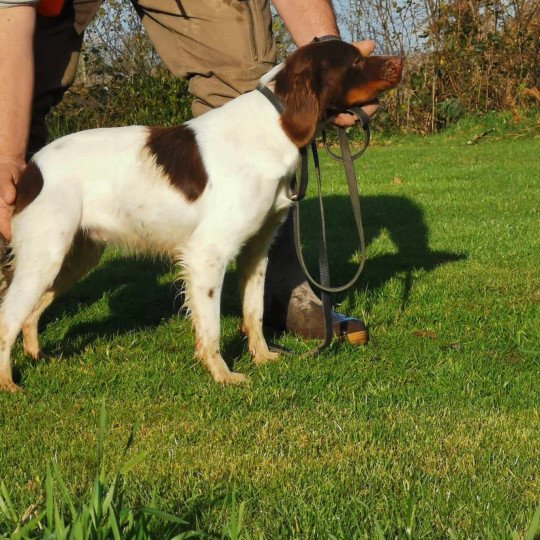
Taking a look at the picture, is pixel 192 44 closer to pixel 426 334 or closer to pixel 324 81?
pixel 324 81

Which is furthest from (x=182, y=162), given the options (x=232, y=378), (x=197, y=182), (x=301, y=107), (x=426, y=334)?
(x=426, y=334)

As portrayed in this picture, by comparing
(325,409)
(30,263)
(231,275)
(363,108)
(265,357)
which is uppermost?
(363,108)

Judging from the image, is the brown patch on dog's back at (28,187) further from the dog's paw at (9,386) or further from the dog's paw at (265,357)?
the dog's paw at (265,357)

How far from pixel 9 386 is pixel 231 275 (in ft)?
9.10

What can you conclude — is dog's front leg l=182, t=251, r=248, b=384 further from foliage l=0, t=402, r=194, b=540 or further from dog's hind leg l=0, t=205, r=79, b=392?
foliage l=0, t=402, r=194, b=540

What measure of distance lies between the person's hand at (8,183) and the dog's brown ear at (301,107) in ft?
3.98

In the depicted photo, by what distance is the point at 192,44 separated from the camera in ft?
15.9

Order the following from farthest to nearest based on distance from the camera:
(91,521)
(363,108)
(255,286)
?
1. (255,286)
2. (363,108)
3. (91,521)

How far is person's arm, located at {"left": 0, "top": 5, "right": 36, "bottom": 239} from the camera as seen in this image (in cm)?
399

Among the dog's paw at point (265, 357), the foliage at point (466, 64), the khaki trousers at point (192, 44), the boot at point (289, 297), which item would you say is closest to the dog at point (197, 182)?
the dog's paw at point (265, 357)

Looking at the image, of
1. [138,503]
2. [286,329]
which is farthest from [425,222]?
[138,503]

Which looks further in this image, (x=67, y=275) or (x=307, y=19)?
(x=67, y=275)

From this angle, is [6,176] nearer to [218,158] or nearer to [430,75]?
[218,158]

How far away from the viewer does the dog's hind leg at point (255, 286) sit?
448 cm
